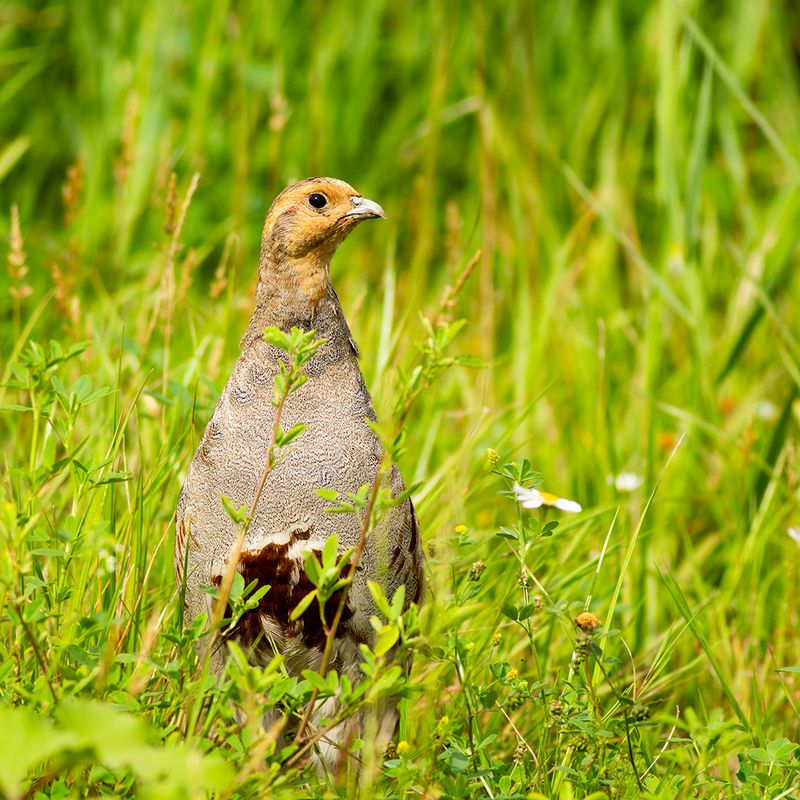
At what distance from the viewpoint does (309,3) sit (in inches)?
189

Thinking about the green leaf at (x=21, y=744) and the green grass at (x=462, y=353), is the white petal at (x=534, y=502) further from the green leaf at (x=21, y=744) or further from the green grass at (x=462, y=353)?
the green leaf at (x=21, y=744)

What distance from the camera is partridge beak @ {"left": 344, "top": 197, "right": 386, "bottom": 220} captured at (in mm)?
2330

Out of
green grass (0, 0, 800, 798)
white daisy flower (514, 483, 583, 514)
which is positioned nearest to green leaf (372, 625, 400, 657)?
green grass (0, 0, 800, 798)

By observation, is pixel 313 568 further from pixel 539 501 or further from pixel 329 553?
pixel 539 501

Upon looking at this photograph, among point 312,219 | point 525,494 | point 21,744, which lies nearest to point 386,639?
point 21,744

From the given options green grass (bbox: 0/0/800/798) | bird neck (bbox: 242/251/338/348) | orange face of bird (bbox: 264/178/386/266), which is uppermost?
orange face of bird (bbox: 264/178/386/266)

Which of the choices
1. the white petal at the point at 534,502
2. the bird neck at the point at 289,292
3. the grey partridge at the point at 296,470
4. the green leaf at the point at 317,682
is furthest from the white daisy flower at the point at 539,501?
the green leaf at the point at 317,682

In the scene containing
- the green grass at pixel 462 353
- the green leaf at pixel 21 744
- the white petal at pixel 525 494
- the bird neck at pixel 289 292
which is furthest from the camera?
the bird neck at pixel 289 292

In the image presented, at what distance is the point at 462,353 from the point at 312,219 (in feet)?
5.39

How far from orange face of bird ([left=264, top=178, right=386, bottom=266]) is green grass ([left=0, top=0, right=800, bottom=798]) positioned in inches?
17.0

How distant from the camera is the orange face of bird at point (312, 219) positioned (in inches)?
90.3

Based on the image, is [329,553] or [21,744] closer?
[21,744]

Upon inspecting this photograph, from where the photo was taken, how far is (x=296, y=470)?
2127 mm

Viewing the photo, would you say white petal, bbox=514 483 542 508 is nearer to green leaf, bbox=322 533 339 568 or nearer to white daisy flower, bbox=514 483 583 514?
white daisy flower, bbox=514 483 583 514
